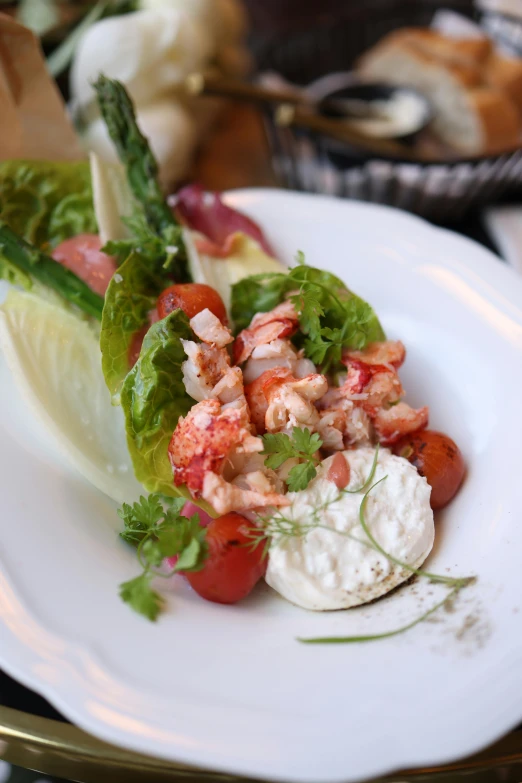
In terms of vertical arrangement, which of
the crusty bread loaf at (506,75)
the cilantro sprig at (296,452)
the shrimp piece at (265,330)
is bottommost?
the cilantro sprig at (296,452)

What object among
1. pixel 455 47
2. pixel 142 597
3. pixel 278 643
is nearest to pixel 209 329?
pixel 142 597

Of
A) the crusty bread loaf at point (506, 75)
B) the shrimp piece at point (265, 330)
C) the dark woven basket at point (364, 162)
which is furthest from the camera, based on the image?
the crusty bread loaf at point (506, 75)

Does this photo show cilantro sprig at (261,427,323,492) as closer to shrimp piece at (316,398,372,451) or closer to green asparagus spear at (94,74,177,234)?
shrimp piece at (316,398,372,451)

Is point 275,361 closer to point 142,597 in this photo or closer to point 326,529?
point 326,529

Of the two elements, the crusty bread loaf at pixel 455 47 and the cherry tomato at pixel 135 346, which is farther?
the crusty bread loaf at pixel 455 47

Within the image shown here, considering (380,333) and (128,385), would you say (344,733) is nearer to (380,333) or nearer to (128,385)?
(128,385)

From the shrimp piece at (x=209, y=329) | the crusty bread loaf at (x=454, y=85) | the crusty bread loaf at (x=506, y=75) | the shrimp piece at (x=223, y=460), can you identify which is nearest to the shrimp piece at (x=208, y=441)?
the shrimp piece at (x=223, y=460)

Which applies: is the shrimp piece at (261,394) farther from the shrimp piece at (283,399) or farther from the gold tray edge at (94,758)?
the gold tray edge at (94,758)
